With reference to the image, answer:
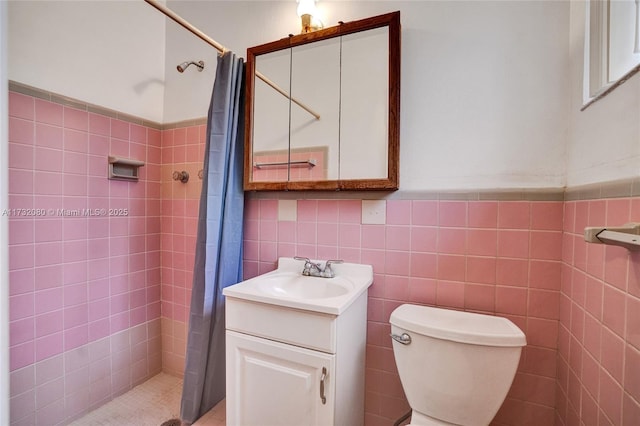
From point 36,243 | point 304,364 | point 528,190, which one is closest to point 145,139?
point 36,243

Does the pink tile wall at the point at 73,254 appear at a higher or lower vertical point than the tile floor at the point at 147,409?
higher

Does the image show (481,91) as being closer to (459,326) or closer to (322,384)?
(459,326)

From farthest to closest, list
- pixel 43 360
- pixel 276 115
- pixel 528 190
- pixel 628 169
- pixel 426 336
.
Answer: pixel 276 115 → pixel 43 360 → pixel 528 190 → pixel 426 336 → pixel 628 169

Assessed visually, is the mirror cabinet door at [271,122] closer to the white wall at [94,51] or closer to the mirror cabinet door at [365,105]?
the mirror cabinet door at [365,105]

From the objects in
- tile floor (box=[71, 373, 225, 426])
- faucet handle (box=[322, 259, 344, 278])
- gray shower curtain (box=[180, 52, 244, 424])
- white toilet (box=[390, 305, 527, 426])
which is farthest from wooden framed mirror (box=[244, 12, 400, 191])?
tile floor (box=[71, 373, 225, 426])

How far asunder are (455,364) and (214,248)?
3.62 feet

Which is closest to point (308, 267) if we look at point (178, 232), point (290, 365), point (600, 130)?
point (290, 365)

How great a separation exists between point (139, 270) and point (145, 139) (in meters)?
0.84

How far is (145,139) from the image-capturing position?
5.84 ft

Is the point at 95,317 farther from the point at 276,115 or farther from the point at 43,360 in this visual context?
the point at 276,115

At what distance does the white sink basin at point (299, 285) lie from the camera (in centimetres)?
108

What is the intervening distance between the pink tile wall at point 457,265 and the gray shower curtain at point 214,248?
36 cm

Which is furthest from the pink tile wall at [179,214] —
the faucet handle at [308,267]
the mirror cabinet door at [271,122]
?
the faucet handle at [308,267]

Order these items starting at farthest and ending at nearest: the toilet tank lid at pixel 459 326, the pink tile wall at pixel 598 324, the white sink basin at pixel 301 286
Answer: the white sink basin at pixel 301 286 → the toilet tank lid at pixel 459 326 → the pink tile wall at pixel 598 324
